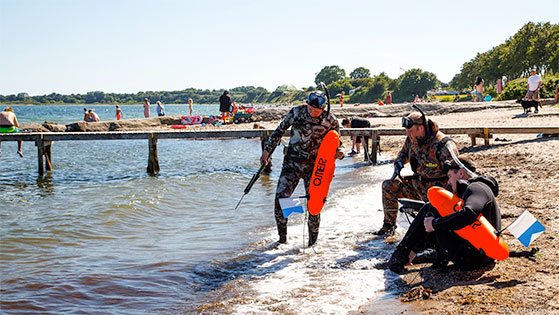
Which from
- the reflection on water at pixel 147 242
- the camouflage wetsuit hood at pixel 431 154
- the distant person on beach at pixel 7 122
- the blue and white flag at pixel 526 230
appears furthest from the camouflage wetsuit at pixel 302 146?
the distant person on beach at pixel 7 122

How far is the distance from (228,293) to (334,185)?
7.45 meters

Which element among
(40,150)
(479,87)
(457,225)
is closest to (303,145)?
(457,225)

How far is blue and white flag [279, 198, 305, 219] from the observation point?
20.9 ft

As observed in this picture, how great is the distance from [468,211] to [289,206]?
2.58 meters

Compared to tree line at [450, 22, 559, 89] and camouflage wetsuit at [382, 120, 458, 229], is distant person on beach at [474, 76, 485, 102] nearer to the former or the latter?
tree line at [450, 22, 559, 89]

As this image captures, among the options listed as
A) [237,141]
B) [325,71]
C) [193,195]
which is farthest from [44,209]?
[325,71]

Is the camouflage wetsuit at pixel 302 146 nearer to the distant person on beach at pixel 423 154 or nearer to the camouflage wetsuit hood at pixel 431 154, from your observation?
the distant person on beach at pixel 423 154

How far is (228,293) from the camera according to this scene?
538 cm

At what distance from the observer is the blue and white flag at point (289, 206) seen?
6367 millimetres

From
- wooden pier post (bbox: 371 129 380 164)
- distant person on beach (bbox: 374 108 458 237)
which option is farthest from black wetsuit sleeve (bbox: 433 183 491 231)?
wooden pier post (bbox: 371 129 380 164)

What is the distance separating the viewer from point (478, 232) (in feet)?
14.5

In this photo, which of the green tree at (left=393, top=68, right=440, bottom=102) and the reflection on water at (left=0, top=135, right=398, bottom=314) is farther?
the green tree at (left=393, top=68, right=440, bottom=102)

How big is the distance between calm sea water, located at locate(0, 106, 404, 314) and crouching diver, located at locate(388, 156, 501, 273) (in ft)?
1.34

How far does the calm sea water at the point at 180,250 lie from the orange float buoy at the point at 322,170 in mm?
710
